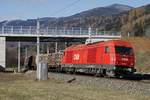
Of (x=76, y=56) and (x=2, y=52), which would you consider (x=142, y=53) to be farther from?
(x=76, y=56)

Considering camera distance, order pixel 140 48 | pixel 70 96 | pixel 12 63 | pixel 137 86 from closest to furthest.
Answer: pixel 70 96, pixel 137 86, pixel 140 48, pixel 12 63

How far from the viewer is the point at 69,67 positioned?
60.1m

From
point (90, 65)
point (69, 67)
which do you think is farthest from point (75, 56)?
point (90, 65)

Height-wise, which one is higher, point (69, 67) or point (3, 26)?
point (3, 26)

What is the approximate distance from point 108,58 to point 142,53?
47.0 meters

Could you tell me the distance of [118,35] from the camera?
105 m

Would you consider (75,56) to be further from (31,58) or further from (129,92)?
(31,58)

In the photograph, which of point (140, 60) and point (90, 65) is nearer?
point (90, 65)

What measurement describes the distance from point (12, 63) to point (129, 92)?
152994 mm

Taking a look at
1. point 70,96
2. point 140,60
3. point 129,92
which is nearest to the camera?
point 70,96

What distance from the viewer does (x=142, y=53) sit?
3514 inches

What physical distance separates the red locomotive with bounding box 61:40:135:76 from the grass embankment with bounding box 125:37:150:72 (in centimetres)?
2338

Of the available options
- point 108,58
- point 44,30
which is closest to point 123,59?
point 108,58

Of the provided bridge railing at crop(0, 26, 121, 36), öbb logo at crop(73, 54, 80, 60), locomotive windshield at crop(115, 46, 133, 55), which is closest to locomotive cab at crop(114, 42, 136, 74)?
locomotive windshield at crop(115, 46, 133, 55)
